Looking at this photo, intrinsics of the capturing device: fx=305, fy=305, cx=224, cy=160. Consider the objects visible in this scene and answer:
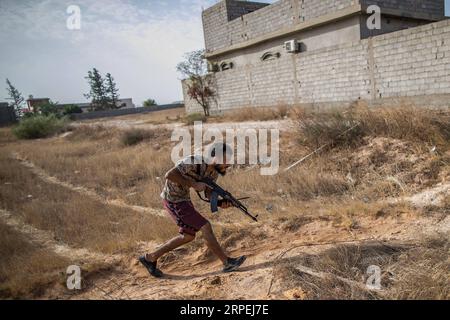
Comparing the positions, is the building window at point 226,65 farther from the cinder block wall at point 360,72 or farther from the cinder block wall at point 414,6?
the cinder block wall at point 414,6

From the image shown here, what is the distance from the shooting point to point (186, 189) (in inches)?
117

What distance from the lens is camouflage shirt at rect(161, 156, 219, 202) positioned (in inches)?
111

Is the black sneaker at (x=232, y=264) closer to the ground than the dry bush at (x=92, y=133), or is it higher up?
closer to the ground

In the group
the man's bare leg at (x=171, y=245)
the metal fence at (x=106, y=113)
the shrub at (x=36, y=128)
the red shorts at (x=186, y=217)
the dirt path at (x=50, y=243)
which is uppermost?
the metal fence at (x=106, y=113)

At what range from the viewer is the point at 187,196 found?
9.84 feet

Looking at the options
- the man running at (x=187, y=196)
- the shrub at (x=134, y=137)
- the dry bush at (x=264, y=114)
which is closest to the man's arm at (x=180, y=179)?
the man running at (x=187, y=196)

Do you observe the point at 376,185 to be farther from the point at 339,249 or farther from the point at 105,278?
the point at 105,278

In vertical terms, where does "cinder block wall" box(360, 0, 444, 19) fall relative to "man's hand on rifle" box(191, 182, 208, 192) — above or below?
above

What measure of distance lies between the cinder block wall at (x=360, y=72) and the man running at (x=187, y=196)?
779cm

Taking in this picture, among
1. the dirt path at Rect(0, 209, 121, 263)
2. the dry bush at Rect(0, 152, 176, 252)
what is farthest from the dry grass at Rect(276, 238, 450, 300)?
the dirt path at Rect(0, 209, 121, 263)

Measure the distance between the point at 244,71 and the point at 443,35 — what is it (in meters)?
8.64

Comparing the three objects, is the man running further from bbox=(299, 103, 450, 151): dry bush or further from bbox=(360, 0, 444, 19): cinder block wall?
bbox=(360, 0, 444, 19): cinder block wall

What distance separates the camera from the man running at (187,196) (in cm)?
280

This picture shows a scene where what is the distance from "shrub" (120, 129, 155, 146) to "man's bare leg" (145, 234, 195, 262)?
8974 millimetres
